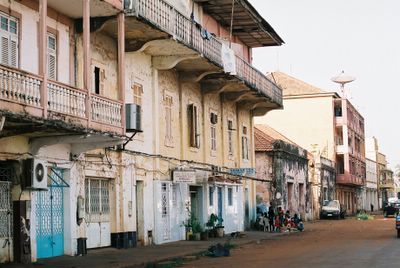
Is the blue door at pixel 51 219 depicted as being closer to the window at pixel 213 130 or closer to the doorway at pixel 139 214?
the doorway at pixel 139 214

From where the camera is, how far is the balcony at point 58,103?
15.6m

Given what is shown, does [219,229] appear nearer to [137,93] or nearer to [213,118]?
[213,118]

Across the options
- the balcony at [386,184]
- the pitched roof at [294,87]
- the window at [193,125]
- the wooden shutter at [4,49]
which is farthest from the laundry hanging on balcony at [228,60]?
the balcony at [386,184]

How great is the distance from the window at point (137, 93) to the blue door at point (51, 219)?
17.6 ft

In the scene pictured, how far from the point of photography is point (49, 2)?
19391 mm

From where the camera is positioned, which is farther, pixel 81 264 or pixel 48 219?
pixel 48 219

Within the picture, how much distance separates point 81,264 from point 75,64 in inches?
235

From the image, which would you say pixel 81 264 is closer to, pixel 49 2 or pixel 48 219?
pixel 48 219

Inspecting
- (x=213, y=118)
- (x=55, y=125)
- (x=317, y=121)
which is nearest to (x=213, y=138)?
(x=213, y=118)

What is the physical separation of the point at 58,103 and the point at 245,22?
1956cm

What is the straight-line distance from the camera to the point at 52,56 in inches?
787

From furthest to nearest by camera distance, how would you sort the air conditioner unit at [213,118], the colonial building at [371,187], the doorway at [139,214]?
the colonial building at [371,187] → the air conditioner unit at [213,118] → the doorway at [139,214]

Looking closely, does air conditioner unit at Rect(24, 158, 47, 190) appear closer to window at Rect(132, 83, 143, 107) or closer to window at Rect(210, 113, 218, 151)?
window at Rect(132, 83, 143, 107)

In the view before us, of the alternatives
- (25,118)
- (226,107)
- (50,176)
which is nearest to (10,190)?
(50,176)
